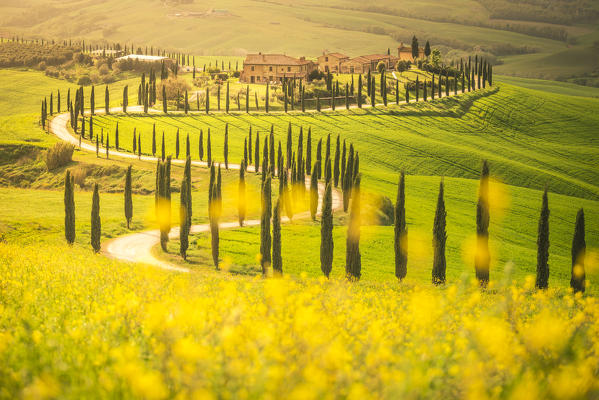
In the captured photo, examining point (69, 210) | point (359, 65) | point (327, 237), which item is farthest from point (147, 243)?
point (359, 65)

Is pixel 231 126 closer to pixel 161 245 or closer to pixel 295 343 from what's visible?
pixel 161 245

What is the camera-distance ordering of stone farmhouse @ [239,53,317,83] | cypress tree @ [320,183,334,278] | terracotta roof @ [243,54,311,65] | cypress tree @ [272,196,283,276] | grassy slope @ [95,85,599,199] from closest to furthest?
cypress tree @ [320,183,334,278] < cypress tree @ [272,196,283,276] < grassy slope @ [95,85,599,199] < stone farmhouse @ [239,53,317,83] < terracotta roof @ [243,54,311,65]

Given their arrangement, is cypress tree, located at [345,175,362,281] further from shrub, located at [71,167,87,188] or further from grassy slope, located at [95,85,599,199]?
shrub, located at [71,167,87,188]

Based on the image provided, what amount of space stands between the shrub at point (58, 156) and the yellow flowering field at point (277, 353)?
97579mm

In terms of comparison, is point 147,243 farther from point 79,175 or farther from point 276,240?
point 79,175

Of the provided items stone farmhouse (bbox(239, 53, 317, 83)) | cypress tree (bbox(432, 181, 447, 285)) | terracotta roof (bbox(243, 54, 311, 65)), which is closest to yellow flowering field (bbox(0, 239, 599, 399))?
cypress tree (bbox(432, 181, 447, 285))

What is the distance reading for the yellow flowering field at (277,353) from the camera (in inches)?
298

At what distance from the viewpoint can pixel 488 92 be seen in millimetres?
189875

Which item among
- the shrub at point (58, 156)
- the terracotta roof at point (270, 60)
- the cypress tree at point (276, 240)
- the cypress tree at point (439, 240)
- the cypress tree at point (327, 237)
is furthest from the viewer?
the terracotta roof at point (270, 60)

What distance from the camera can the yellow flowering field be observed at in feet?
24.8

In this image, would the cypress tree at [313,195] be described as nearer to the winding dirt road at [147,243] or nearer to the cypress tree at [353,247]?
the winding dirt road at [147,243]

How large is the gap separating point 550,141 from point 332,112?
7064 cm

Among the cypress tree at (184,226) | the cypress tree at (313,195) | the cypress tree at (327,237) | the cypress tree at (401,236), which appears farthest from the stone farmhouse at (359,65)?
the cypress tree at (327,237)

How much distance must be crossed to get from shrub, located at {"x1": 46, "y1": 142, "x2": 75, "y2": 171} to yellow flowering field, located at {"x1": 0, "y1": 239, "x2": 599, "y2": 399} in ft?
320
